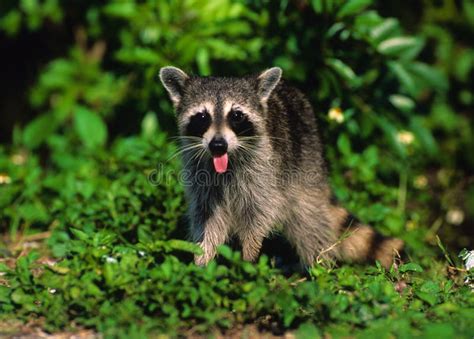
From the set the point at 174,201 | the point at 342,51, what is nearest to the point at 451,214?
Result: the point at 342,51

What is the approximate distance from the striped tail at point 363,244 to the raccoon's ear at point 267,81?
100cm

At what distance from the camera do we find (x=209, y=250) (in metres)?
4.59

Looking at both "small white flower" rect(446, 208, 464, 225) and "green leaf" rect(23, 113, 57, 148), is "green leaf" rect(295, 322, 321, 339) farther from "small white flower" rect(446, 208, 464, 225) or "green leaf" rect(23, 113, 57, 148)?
"green leaf" rect(23, 113, 57, 148)

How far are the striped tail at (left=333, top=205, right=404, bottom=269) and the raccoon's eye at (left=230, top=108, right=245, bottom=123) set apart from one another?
41.6 inches

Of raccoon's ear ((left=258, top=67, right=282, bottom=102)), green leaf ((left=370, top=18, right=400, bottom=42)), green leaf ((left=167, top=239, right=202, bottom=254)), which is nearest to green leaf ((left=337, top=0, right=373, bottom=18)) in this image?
green leaf ((left=370, top=18, right=400, bottom=42))

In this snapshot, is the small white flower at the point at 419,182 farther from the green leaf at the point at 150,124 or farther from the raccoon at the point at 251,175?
the green leaf at the point at 150,124

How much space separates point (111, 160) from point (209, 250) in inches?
63.6

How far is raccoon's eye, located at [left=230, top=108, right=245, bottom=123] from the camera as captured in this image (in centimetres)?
446

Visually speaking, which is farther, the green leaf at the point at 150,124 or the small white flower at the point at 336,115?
the green leaf at the point at 150,124

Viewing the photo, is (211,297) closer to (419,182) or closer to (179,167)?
(179,167)

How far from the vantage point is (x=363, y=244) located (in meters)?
4.91

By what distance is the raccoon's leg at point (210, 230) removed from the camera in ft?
15.1

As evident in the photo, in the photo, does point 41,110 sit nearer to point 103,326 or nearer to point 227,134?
point 227,134
